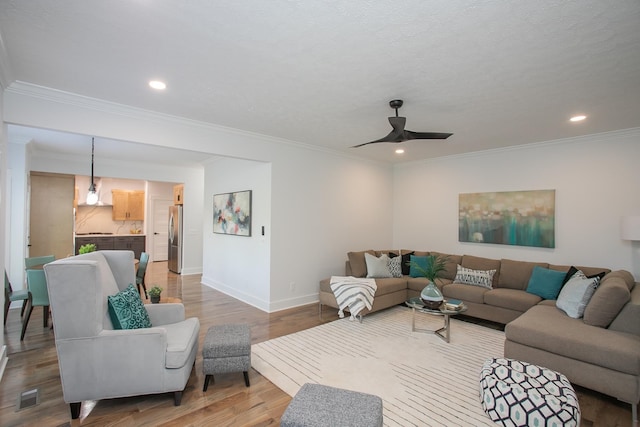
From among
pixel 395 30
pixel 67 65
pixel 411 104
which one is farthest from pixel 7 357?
pixel 411 104

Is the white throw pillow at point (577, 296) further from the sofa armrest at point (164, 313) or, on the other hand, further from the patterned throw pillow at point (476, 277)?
the sofa armrest at point (164, 313)

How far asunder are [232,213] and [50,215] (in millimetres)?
3953

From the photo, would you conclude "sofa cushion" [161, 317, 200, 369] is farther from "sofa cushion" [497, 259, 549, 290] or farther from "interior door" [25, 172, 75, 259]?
"interior door" [25, 172, 75, 259]

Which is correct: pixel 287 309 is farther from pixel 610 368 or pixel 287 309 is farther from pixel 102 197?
pixel 102 197

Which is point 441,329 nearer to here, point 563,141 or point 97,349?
point 563,141

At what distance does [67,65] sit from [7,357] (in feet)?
9.83

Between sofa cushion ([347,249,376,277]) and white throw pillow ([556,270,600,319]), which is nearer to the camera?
white throw pillow ([556,270,600,319])

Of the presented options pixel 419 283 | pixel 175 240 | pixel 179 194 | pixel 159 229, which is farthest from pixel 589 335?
pixel 159 229

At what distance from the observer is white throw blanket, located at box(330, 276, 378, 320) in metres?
4.29

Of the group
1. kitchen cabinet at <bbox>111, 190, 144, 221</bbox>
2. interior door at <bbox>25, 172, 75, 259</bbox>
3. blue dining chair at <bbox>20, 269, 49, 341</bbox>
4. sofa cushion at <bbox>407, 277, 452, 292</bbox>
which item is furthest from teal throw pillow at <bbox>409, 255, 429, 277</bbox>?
kitchen cabinet at <bbox>111, 190, 144, 221</bbox>

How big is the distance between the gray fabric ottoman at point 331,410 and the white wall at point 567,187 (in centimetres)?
439

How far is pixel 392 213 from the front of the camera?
6.76m

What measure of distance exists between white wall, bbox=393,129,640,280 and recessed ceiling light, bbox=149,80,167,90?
497 centimetres

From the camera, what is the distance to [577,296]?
315 centimetres
